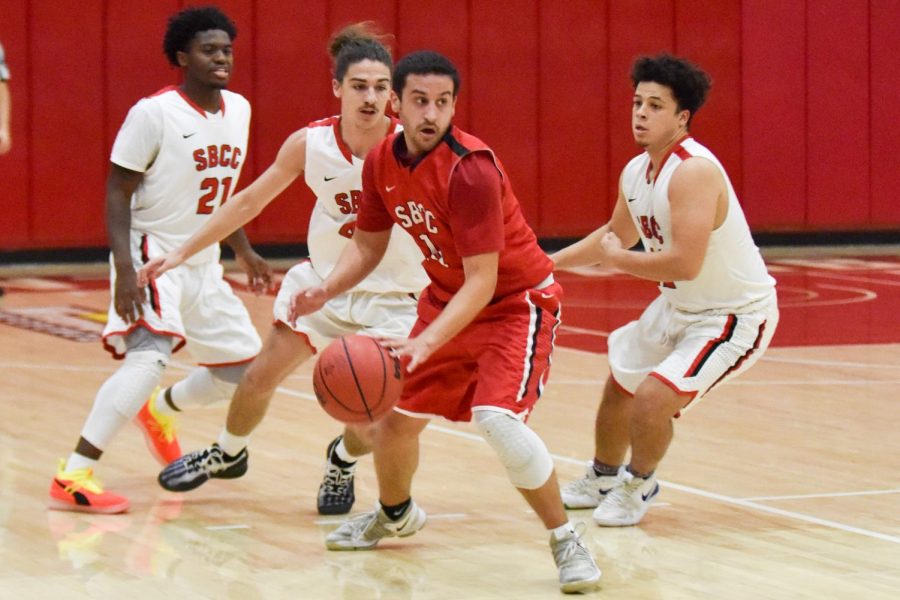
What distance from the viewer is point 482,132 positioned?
1556 cm

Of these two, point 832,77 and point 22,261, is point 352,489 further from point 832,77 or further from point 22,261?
point 832,77

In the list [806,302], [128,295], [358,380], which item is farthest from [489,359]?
[806,302]

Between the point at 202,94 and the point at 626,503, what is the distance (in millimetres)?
2286

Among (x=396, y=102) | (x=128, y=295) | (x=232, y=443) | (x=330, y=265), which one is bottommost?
(x=232, y=443)

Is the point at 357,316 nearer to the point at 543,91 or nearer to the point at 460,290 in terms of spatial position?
the point at 460,290

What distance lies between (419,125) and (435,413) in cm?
89

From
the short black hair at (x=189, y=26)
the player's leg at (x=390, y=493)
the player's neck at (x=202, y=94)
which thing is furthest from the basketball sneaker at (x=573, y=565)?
the short black hair at (x=189, y=26)

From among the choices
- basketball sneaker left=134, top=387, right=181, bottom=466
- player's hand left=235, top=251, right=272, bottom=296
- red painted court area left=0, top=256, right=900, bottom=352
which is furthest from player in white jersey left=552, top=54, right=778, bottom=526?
red painted court area left=0, top=256, right=900, bottom=352

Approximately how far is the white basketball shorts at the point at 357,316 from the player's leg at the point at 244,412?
0.05 metres

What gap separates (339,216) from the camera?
5.96 meters

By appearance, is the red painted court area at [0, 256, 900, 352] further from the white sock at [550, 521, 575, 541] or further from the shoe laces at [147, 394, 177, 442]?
the white sock at [550, 521, 575, 541]

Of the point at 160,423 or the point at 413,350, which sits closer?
the point at 413,350

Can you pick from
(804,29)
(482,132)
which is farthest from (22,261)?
(804,29)

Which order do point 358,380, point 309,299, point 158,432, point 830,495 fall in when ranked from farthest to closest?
point 158,432 < point 830,495 < point 309,299 < point 358,380
